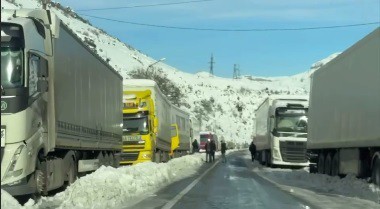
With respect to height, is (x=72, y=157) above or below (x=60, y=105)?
below

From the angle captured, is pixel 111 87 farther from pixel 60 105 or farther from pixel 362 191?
pixel 362 191

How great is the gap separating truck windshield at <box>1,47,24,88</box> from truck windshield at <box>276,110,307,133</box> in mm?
23080

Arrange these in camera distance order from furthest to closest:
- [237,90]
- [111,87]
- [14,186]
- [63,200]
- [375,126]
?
[237,90], [111,87], [375,126], [63,200], [14,186]

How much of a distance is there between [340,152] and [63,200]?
1161 centimetres

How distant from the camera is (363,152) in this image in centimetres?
1817

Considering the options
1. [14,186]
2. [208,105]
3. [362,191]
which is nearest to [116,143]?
[362,191]

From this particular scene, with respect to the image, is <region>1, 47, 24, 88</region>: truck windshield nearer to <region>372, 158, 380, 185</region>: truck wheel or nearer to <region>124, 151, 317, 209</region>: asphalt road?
<region>124, 151, 317, 209</region>: asphalt road

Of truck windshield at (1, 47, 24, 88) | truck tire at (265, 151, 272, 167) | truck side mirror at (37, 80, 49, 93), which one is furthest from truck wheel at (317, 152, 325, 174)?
truck windshield at (1, 47, 24, 88)

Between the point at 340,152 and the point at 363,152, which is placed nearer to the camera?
the point at 363,152

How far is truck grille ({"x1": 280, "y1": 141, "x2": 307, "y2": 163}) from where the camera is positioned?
32500 millimetres

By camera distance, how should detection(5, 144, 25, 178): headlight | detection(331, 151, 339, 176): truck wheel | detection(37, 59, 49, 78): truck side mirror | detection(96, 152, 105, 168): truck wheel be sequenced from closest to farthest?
1. detection(5, 144, 25, 178): headlight
2. detection(37, 59, 49, 78): truck side mirror
3. detection(96, 152, 105, 168): truck wheel
4. detection(331, 151, 339, 176): truck wheel

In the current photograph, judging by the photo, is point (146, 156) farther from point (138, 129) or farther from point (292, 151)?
point (292, 151)

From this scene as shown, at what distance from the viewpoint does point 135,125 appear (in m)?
27.5

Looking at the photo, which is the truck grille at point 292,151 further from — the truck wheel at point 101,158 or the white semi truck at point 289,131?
the truck wheel at point 101,158
